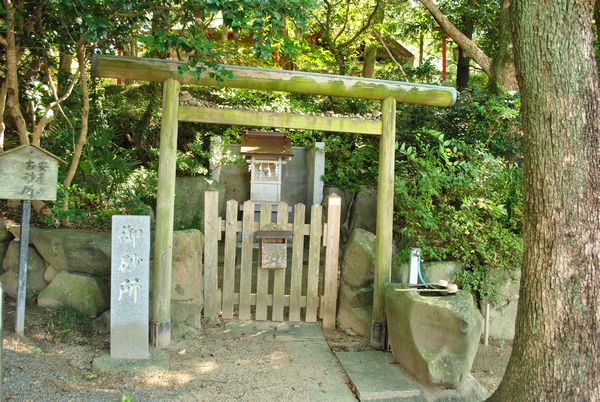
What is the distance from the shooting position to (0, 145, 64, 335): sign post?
4184 millimetres

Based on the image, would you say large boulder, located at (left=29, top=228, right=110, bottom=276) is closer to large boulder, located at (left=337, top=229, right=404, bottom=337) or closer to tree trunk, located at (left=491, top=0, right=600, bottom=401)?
large boulder, located at (left=337, top=229, right=404, bottom=337)

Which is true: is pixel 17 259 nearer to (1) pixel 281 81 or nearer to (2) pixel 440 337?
(1) pixel 281 81

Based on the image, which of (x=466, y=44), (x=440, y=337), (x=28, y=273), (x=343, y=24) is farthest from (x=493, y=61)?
(x=28, y=273)

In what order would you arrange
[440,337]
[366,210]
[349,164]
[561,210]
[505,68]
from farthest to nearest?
[349,164] < [505,68] < [366,210] < [440,337] < [561,210]

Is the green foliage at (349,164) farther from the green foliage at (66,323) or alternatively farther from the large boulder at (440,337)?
the green foliage at (66,323)

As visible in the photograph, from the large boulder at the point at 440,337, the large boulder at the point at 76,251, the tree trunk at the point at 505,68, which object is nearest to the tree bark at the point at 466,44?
the tree trunk at the point at 505,68

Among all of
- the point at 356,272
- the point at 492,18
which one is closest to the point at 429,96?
the point at 356,272

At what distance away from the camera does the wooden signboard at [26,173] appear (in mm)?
4180

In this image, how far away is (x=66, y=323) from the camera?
14.6 ft

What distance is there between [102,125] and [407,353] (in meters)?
5.70

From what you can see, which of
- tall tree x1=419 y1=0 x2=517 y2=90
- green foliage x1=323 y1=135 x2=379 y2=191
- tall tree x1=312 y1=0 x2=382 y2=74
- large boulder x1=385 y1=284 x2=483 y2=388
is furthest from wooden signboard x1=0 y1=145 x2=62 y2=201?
tall tree x1=312 y1=0 x2=382 y2=74

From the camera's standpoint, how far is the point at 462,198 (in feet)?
17.4

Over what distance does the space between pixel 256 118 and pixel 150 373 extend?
2456 mm

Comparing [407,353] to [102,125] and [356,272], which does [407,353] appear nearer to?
[356,272]
